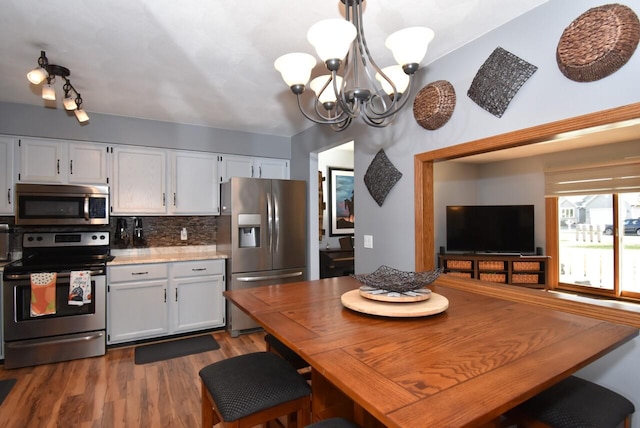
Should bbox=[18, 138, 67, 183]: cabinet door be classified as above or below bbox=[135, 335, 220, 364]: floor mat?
above

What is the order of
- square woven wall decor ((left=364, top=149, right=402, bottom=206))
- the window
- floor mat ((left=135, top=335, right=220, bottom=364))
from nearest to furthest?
square woven wall decor ((left=364, top=149, right=402, bottom=206)), floor mat ((left=135, top=335, right=220, bottom=364)), the window

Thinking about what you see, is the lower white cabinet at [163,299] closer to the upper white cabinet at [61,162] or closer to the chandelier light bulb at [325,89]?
the upper white cabinet at [61,162]

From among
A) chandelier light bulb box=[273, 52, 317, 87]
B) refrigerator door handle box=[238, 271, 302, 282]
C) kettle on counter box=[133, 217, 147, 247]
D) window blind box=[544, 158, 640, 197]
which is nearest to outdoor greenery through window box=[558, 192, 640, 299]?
window blind box=[544, 158, 640, 197]

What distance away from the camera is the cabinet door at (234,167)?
3.98 meters

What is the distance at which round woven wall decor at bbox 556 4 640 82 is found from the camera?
53.7 inches

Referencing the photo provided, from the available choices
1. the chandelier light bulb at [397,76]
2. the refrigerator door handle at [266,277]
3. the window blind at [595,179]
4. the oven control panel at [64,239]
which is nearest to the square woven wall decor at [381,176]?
the chandelier light bulb at [397,76]

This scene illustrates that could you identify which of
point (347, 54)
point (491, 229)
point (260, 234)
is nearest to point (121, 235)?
point (260, 234)

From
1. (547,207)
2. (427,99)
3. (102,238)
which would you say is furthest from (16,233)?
(547,207)

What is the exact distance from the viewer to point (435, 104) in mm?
A: 2189

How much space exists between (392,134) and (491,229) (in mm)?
2931

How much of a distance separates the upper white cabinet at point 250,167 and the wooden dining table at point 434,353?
2666mm

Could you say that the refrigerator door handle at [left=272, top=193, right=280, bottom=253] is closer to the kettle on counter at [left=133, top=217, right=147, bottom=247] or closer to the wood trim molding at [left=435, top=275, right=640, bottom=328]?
the kettle on counter at [left=133, top=217, right=147, bottom=247]

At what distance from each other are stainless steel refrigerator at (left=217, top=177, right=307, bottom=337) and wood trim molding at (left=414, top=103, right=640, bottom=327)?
1.79m

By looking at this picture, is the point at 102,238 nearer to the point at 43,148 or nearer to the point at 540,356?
the point at 43,148
